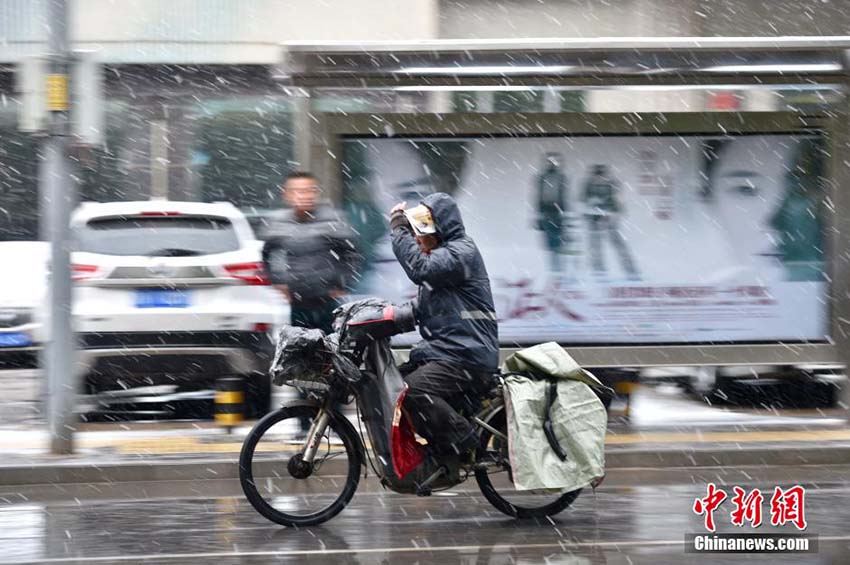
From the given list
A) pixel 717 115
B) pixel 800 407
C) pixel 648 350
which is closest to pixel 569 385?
pixel 648 350

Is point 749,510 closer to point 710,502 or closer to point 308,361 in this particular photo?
point 710,502

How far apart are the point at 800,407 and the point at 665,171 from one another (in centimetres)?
292

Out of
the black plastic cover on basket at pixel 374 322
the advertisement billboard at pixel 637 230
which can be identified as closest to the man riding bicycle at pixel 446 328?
the black plastic cover on basket at pixel 374 322

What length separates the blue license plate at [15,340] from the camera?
42.7 ft

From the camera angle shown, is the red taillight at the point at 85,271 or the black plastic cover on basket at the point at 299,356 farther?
the red taillight at the point at 85,271

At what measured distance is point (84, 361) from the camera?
10398mm

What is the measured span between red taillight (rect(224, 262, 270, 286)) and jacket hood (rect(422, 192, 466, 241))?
144 inches

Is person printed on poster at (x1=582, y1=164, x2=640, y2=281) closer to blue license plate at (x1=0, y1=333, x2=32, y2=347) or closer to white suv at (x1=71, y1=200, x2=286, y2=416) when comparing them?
white suv at (x1=71, y1=200, x2=286, y2=416)

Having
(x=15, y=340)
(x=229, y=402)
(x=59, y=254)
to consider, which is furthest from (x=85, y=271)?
(x=15, y=340)

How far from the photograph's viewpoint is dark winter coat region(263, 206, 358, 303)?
9.08 meters

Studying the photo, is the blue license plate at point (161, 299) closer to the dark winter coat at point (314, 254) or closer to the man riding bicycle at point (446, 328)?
the dark winter coat at point (314, 254)

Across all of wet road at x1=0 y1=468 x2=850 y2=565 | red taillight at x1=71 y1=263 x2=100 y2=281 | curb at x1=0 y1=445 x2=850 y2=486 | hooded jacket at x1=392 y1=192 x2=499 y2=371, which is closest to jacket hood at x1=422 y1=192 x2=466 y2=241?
hooded jacket at x1=392 y1=192 x2=499 y2=371

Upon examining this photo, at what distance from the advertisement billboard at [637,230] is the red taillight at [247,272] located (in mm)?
918

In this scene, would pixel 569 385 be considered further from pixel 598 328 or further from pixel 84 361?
pixel 84 361
